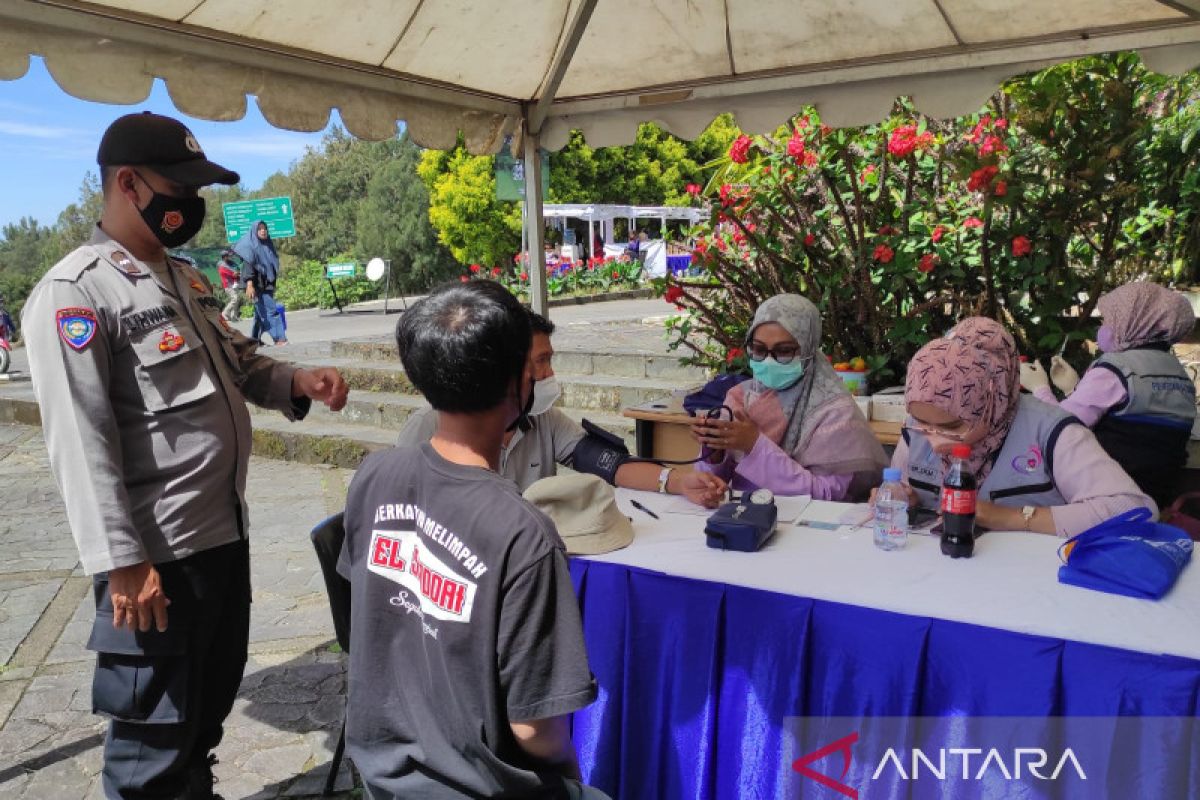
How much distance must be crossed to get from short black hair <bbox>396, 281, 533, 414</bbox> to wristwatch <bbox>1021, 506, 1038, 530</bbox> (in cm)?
158

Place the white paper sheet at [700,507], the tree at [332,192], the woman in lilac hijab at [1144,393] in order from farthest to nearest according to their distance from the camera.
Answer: the tree at [332,192], the woman in lilac hijab at [1144,393], the white paper sheet at [700,507]

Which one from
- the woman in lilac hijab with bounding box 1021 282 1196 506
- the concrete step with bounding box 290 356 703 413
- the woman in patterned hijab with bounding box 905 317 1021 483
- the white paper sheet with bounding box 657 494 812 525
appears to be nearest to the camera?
the woman in patterned hijab with bounding box 905 317 1021 483

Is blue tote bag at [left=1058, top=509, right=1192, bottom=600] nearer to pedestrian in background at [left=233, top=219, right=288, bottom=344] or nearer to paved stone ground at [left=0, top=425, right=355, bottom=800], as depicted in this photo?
paved stone ground at [left=0, top=425, right=355, bottom=800]

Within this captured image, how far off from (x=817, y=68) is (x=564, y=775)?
3213mm

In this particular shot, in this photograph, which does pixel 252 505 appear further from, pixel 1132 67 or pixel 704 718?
pixel 1132 67

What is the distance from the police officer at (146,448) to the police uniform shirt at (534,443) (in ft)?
1.97

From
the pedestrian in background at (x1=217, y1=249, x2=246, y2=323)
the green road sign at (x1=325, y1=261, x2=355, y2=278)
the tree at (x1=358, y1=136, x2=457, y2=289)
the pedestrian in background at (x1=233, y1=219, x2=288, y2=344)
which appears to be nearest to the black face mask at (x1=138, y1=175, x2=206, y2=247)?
the pedestrian in background at (x1=233, y1=219, x2=288, y2=344)

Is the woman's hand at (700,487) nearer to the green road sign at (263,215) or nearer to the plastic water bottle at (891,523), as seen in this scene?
the plastic water bottle at (891,523)

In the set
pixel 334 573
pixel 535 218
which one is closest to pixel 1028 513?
pixel 334 573

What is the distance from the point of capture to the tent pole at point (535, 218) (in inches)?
165

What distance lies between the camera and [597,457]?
2.81 meters

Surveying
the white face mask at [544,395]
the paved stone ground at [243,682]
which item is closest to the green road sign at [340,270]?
the paved stone ground at [243,682]

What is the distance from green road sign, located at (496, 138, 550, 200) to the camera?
14.2ft

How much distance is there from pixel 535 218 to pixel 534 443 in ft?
5.93
